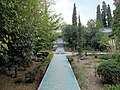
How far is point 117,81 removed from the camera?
10.5 meters

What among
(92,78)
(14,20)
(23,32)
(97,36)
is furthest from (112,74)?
(97,36)

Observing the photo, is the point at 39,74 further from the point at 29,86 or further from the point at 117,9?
the point at 117,9

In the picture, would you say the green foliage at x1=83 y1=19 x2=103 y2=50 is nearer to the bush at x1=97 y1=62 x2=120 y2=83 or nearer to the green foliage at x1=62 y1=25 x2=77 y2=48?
the green foliage at x1=62 y1=25 x2=77 y2=48

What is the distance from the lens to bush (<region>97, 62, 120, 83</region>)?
995 cm

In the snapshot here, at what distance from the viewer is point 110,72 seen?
32.7ft

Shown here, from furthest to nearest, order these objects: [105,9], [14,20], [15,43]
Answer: [105,9] < [15,43] < [14,20]

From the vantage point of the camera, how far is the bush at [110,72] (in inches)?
392

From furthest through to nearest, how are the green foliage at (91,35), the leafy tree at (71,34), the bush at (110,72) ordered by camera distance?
the leafy tree at (71,34), the green foliage at (91,35), the bush at (110,72)

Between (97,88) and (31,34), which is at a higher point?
(31,34)

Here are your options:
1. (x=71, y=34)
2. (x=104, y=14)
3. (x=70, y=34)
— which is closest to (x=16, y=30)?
(x=71, y=34)

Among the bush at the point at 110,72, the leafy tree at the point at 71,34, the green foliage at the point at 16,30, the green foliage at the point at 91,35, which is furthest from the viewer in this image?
the leafy tree at the point at 71,34

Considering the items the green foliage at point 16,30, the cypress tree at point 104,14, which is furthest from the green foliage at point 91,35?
the green foliage at point 16,30

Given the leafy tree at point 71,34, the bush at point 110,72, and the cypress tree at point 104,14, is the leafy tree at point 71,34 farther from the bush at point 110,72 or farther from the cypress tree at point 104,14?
the bush at point 110,72

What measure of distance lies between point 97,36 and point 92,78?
86.1 ft
